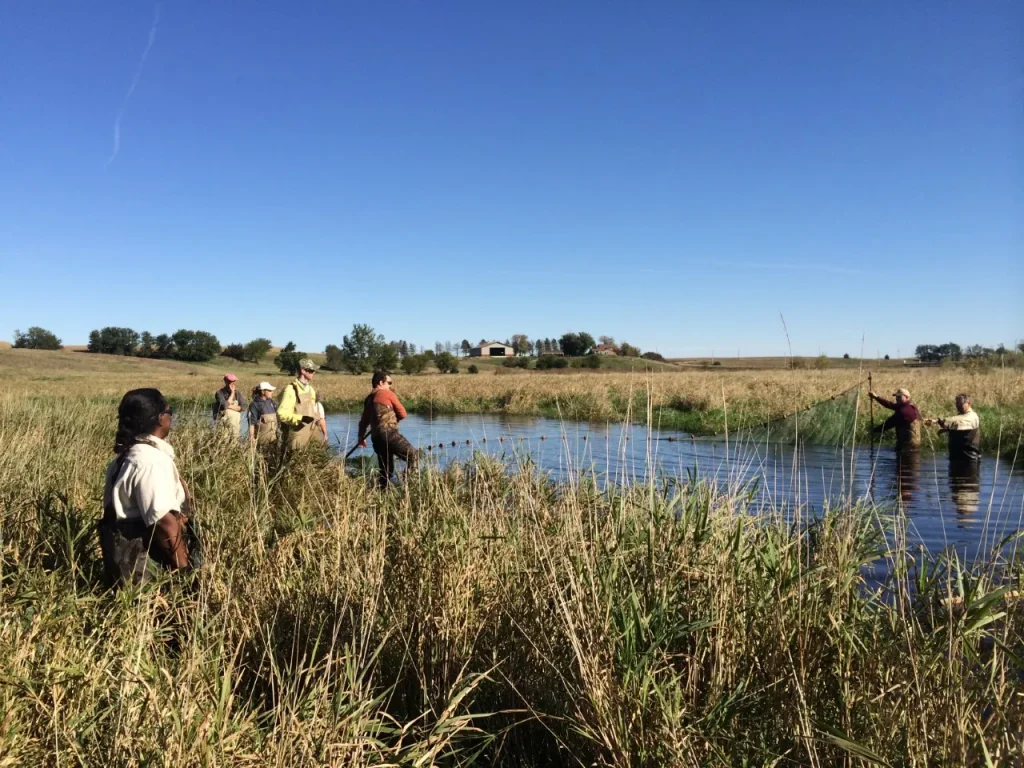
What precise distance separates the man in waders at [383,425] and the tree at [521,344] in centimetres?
12246

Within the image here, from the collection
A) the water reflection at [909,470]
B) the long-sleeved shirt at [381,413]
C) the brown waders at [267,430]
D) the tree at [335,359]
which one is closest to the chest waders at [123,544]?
the long-sleeved shirt at [381,413]

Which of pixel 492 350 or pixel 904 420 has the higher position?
pixel 492 350

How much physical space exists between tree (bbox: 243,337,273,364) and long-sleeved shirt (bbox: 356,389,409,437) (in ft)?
358

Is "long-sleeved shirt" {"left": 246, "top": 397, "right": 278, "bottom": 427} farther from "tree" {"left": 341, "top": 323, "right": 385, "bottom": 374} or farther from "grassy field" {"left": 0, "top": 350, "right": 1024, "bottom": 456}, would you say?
"tree" {"left": 341, "top": 323, "right": 385, "bottom": 374}

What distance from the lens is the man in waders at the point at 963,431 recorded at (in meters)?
12.8

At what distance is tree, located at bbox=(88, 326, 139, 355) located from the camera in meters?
111

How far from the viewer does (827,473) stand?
14.2 meters

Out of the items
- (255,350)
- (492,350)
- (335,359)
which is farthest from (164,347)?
(492,350)

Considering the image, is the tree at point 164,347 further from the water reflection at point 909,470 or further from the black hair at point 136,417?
the black hair at point 136,417

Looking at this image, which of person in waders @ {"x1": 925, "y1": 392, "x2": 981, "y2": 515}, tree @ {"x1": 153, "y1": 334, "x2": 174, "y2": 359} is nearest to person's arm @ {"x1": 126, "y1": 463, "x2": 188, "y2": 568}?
person in waders @ {"x1": 925, "y1": 392, "x2": 981, "y2": 515}

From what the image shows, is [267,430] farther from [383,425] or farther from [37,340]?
[37,340]

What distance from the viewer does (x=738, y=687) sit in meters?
2.67

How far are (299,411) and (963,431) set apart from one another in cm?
1212

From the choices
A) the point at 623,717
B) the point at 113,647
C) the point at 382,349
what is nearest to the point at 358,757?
the point at 623,717
